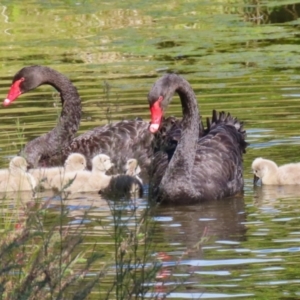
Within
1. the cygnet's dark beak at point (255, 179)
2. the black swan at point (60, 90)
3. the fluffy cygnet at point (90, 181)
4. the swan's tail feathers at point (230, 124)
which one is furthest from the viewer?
the black swan at point (60, 90)

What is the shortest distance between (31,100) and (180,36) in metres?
4.26

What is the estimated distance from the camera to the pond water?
6.93 meters

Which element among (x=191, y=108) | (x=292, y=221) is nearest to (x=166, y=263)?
(x=292, y=221)

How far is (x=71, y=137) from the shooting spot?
1161 cm

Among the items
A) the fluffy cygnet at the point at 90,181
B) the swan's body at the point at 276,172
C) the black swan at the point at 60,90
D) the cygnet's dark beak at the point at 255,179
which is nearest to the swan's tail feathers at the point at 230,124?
the cygnet's dark beak at the point at 255,179

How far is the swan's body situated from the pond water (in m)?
0.10

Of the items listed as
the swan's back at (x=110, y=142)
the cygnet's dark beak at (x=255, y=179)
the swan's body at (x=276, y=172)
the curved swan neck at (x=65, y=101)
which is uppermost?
the curved swan neck at (x=65, y=101)

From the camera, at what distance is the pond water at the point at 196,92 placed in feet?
22.7

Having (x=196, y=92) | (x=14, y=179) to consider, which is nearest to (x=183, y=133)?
(x=14, y=179)

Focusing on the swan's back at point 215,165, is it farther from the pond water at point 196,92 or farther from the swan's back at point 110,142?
the swan's back at point 110,142

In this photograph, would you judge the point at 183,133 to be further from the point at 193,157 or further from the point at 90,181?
the point at 90,181

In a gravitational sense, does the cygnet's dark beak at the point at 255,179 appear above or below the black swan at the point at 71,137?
below

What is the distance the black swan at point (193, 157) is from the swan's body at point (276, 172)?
201 mm

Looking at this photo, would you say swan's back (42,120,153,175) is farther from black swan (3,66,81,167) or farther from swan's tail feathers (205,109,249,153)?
swan's tail feathers (205,109,249,153)
